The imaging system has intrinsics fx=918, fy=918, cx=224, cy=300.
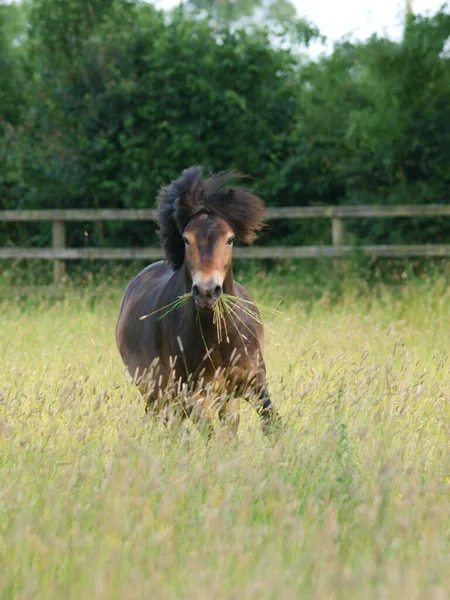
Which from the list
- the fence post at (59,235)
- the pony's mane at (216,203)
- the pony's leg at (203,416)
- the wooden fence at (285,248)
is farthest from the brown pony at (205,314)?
the fence post at (59,235)

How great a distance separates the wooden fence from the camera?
1084 cm

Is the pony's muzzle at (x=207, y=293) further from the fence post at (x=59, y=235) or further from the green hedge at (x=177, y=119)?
the fence post at (x=59, y=235)

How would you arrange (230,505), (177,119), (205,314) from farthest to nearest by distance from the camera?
(177,119)
(205,314)
(230,505)

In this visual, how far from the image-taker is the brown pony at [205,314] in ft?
14.9

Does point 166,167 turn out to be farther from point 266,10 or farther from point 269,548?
point 266,10

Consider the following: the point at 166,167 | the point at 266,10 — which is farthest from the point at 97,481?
the point at 266,10

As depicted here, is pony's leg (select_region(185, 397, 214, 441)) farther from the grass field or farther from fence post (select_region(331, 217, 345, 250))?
fence post (select_region(331, 217, 345, 250))

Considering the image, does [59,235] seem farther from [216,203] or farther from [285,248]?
[216,203]

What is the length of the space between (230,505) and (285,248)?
844 centimetres

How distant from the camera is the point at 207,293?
13.8 feet

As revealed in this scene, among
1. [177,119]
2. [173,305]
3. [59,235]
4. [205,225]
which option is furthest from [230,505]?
[177,119]

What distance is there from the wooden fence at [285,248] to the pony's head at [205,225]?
5.22 meters

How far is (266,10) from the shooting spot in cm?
4069

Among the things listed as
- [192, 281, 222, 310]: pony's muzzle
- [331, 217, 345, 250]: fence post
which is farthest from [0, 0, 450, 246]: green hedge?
[192, 281, 222, 310]: pony's muzzle
